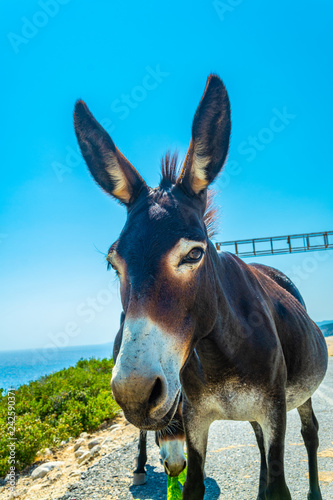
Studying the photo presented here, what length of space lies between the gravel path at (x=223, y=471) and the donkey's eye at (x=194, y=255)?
3.15m

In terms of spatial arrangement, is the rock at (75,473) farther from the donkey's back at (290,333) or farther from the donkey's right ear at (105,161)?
the donkey's right ear at (105,161)

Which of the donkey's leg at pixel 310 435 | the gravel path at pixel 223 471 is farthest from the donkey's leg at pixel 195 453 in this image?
the donkey's leg at pixel 310 435

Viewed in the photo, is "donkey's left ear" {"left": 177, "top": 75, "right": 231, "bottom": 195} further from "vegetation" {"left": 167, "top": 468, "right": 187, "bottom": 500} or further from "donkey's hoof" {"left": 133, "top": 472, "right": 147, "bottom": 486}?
"donkey's hoof" {"left": 133, "top": 472, "right": 147, "bottom": 486}

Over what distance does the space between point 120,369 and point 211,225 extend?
2188 mm

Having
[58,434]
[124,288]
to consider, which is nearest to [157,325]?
[124,288]

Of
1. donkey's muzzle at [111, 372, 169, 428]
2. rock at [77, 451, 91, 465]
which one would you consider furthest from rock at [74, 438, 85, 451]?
donkey's muzzle at [111, 372, 169, 428]

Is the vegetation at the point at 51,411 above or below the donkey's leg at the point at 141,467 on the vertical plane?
below

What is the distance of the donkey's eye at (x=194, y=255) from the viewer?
2.19 m

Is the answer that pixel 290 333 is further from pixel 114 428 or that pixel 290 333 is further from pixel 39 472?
pixel 114 428

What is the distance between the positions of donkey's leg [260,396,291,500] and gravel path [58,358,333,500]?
5.26ft

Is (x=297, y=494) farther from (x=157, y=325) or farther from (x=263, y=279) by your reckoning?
(x=157, y=325)

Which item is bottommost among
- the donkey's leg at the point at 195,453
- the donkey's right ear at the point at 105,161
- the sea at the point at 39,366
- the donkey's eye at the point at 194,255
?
the sea at the point at 39,366

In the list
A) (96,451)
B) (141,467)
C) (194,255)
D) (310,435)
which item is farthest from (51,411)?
(194,255)

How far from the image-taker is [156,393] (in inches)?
66.8
